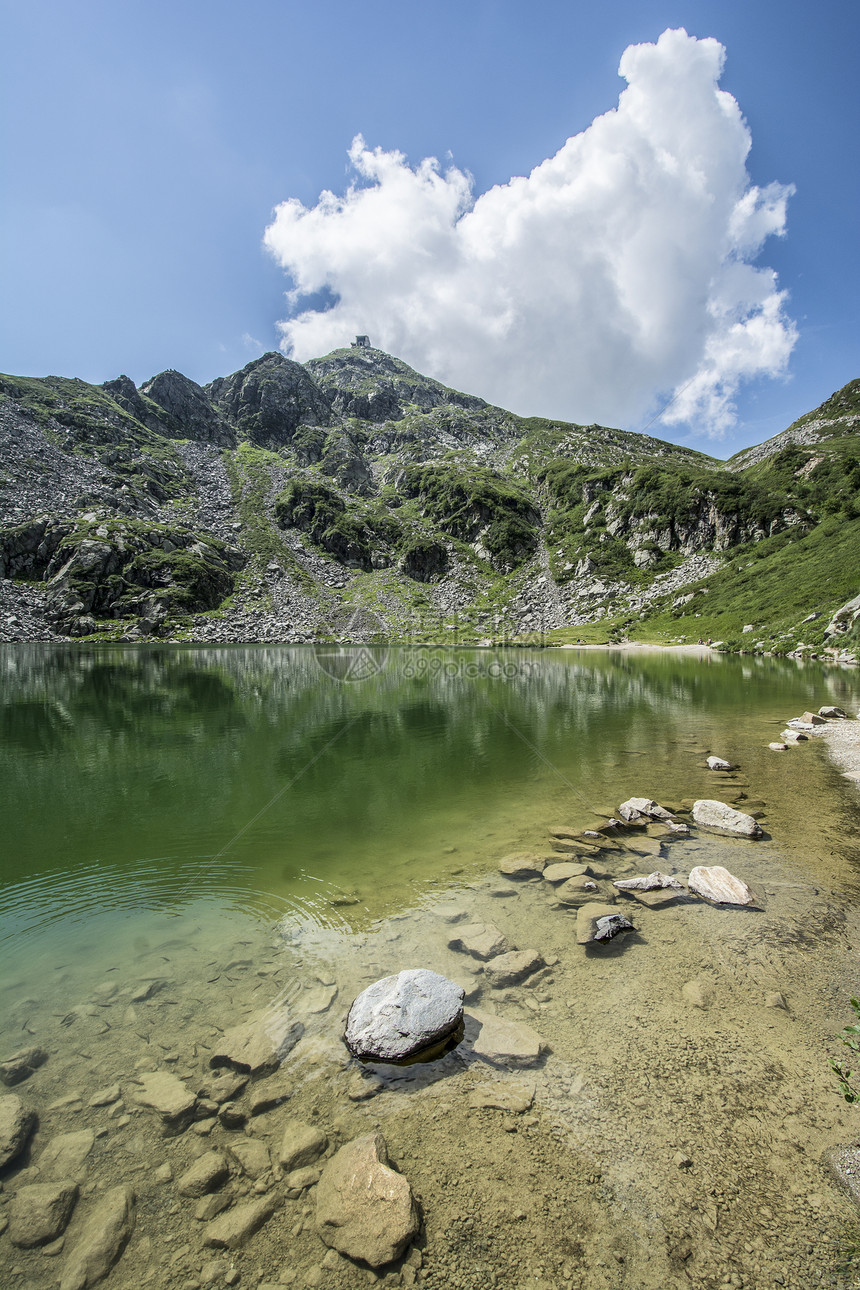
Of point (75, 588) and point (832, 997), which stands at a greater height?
point (75, 588)

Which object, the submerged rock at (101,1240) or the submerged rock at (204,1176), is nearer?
the submerged rock at (101,1240)

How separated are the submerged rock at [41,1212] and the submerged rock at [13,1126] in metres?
0.57

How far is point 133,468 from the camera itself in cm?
19988

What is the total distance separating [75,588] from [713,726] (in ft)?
533

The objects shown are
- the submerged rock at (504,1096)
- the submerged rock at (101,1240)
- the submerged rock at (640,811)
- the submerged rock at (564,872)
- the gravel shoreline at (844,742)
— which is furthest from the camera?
the gravel shoreline at (844,742)

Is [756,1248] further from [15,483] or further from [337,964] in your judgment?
[15,483]

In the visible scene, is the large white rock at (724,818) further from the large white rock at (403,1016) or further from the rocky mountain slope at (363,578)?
the rocky mountain slope at (363,578)

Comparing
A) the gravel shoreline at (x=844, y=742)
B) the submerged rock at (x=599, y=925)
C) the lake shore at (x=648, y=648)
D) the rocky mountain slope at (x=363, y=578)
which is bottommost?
the submerged rock at (x=599, y=925)

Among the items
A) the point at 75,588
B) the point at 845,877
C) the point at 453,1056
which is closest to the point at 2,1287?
the point at 453,1056

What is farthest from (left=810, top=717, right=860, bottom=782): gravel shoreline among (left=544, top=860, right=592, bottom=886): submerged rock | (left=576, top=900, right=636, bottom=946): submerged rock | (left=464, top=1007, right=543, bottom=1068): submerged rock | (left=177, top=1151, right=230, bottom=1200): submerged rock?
(left=177, top=1151, right=230, bottom=1200): submerged rock

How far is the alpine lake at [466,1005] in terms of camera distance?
15.5 ft

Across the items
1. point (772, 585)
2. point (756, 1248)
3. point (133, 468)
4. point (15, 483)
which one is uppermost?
point (133, 468)

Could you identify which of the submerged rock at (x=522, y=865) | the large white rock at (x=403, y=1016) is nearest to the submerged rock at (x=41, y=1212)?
the large white rock at (x=403, y=1016)

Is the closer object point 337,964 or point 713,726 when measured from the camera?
point 337,964
